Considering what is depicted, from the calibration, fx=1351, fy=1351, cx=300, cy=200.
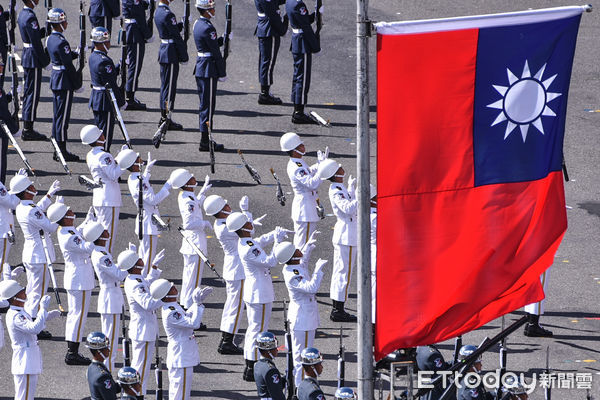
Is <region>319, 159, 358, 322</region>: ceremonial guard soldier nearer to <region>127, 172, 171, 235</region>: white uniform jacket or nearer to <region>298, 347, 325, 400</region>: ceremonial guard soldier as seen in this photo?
<region>127, 172, 171, 235</region>: white uniform jacket

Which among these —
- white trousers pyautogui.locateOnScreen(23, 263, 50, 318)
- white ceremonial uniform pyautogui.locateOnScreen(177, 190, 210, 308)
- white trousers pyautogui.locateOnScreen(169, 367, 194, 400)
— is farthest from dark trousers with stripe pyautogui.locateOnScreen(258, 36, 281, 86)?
white trousers pyautogui.locateOnScreen(169, 367, 194, 400)

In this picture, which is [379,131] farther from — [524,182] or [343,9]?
[343,9]

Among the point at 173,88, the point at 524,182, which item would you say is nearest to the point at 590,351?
the point at 524,182

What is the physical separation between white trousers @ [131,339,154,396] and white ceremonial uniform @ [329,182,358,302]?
121 inches

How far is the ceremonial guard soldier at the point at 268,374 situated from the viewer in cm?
1422

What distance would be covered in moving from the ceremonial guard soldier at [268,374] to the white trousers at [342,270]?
141 inches

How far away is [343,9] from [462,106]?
1902cm

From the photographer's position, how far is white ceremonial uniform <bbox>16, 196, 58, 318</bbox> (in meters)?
17.6

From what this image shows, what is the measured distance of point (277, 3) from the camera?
948 inches

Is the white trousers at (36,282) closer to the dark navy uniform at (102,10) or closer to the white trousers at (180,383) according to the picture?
the white trousers at (180,383)

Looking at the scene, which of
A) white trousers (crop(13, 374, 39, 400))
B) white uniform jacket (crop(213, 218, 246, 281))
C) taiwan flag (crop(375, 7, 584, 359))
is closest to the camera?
taiwan flag (crop(375, 7, 584, 359))

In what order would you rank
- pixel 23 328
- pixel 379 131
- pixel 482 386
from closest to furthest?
pixel 379 131, pixel 482 386, pixel 23 328

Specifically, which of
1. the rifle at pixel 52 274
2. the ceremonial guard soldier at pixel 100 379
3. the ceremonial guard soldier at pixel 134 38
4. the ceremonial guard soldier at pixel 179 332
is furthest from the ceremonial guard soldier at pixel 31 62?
the ceremonial guard soldier at pixel 100 379

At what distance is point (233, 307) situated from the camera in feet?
56.5
